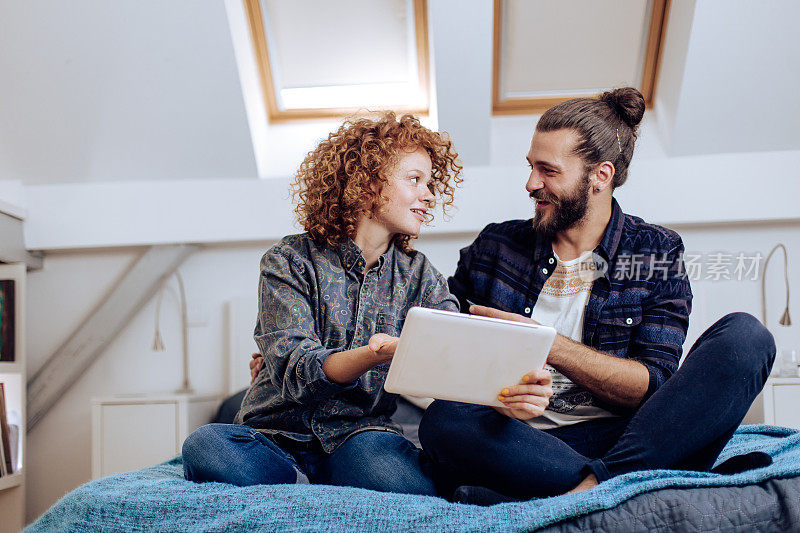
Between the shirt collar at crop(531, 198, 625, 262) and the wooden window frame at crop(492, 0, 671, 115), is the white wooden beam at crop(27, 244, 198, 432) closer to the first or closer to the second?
the wooden window frame at crop(492, 0, 671, 115)

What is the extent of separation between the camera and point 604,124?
1902 millimetres

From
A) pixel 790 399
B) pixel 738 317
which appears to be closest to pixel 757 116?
pixel 790 399

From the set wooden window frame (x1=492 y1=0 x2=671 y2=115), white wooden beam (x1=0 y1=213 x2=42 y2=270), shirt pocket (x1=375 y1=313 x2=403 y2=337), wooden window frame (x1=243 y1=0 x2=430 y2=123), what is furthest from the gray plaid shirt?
white wooden beam (x1=0 y1=213 x2=42 y2=270)

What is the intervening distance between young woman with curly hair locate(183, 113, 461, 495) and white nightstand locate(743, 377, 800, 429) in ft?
4.87

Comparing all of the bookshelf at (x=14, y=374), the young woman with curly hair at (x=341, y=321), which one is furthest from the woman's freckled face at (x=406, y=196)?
the bookshelf at (x=14, y=374)

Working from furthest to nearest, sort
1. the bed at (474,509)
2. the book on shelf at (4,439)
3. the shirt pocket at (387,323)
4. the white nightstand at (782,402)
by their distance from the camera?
the book on shelf at (4,439) < the white nightstand at (782,402) < the shirt pocket at (387,323) < the bed at (474,509)

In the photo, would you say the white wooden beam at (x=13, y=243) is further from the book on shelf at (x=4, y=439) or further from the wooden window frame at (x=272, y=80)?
the wooden window frame at (x=272, y=80)

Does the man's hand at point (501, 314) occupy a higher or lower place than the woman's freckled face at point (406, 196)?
lower

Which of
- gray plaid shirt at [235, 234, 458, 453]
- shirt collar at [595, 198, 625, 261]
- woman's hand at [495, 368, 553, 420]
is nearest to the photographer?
woman's hand at [495, 368, 553, 420]

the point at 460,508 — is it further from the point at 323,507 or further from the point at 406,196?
the point at 406,196

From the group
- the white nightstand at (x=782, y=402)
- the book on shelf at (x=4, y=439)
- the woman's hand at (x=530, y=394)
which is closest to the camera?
the woman's hand at (x=530, y=394)

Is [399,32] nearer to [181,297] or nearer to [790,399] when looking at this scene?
[181,297]

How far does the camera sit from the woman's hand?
1.25 meters

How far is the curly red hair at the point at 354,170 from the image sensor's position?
1.70m
